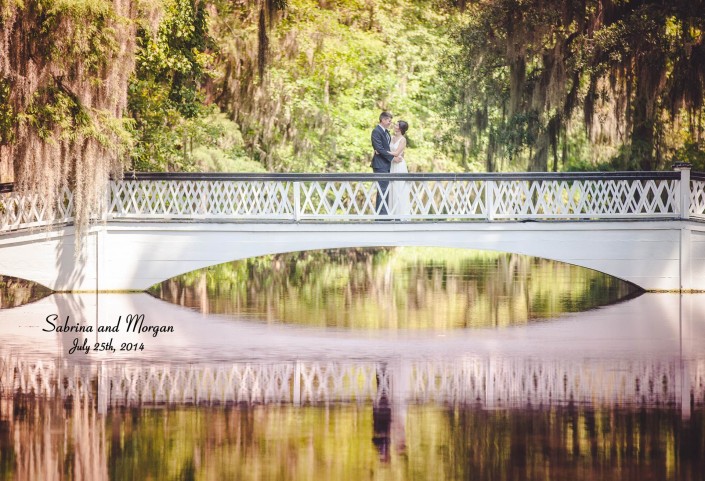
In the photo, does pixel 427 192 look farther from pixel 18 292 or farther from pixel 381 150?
pixel 18 292

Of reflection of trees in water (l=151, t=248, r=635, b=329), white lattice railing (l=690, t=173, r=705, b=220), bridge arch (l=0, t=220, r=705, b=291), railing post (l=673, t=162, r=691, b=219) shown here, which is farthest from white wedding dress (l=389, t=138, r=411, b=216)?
white lattice railing (l=690, t=173, r=705, b=220)

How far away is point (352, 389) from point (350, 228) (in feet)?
33.9

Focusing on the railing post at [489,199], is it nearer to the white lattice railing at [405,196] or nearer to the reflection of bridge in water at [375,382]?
the white lattice railing at [405,196]

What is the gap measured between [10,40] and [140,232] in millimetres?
5029

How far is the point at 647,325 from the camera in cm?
1855

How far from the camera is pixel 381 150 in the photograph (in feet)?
78.0

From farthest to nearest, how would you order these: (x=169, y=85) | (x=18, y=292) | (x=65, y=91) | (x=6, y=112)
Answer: (x=169, y=85) → (x=18, y=292) → (x=65, y=91) → (x=6, y=112)

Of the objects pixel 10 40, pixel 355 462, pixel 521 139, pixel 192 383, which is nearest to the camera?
pixel 355 462

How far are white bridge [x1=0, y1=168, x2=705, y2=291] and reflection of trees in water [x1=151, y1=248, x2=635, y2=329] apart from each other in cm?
107

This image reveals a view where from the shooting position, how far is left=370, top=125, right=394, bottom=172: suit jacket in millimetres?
23656

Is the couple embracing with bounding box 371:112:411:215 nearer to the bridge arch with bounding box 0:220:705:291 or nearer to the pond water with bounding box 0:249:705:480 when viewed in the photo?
the bridge arch with bounding box 0:220:705:291

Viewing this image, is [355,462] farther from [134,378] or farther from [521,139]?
[521,139]

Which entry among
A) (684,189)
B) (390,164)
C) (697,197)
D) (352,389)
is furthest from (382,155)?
(352,389)

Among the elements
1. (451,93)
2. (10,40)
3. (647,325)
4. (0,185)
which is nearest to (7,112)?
(10,40)
